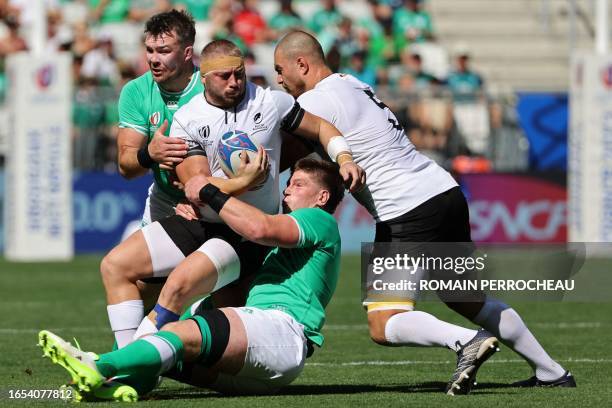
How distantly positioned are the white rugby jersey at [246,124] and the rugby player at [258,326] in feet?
0.61

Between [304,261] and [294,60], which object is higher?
[294,60]

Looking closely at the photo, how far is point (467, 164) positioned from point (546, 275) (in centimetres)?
1124

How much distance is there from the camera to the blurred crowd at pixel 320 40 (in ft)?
63.7

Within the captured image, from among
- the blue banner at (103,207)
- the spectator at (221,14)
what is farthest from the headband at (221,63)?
the spectator at (221,14)

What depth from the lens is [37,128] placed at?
61.4ft

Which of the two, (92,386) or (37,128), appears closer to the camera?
(92,386)

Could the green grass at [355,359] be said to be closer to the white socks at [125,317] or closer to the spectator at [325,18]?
the white socks at [125,317]

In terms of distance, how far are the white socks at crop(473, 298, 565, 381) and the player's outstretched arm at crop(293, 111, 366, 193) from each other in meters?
1.14

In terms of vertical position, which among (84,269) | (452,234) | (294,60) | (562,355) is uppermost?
(294,60)

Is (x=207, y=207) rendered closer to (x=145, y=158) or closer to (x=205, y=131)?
(x=205, y=131)

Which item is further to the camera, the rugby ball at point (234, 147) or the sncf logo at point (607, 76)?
the sncf logo at point (607, 76)

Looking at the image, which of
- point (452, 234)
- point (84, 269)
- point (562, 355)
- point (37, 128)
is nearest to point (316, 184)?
point (452, 234)

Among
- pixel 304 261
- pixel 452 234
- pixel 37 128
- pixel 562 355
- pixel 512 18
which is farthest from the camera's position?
pixel 512 18

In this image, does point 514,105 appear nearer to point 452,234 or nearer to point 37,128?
point 37,128
